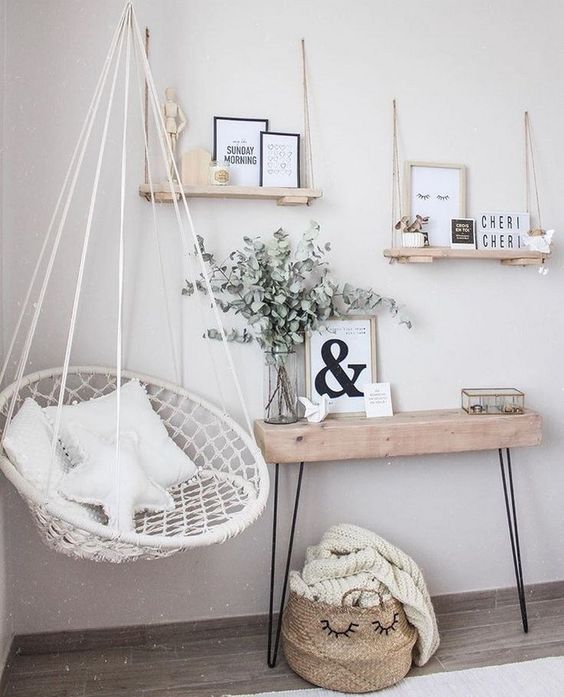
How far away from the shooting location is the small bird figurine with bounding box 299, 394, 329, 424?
2336mm

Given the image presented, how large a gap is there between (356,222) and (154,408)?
0.99 meters

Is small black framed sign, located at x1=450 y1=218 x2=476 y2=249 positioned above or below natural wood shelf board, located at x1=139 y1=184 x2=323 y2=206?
below

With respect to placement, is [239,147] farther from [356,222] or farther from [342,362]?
[342,362]

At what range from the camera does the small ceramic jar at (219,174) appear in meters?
2.27

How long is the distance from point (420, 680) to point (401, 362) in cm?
108

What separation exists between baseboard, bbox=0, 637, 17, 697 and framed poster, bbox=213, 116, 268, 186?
5.65ft

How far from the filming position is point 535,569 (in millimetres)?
2770

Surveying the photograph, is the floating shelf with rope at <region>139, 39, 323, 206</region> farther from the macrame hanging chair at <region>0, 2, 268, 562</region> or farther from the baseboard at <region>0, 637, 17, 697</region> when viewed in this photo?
the baseboard at <region>0, 637, 17, 697</region>

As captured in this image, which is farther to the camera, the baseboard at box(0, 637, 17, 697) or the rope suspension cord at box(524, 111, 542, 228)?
the rope suspension cord at box(524, 111, 542, 228)

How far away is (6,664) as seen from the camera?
2197 mm

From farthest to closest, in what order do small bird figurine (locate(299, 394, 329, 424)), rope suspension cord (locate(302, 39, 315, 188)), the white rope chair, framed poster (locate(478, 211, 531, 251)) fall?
1. framed poster (locate(478, 211, 531, 251))
2. rope suspension cord (locate(302, 39, 315, 188))
3. small bird figurine (locate(299, 394, 329, 424))
4. the white rope chair

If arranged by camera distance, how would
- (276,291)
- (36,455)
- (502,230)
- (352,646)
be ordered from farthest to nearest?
1. (502,230)
2. (276,291)
3. (352,646)
4. (36,455)

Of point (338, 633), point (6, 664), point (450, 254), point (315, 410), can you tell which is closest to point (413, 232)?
point (450, 254)

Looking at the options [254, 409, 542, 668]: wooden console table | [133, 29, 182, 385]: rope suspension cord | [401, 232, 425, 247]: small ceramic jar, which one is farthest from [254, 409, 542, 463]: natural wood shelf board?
[401, 232, 425, 247]: small ceramic jar
